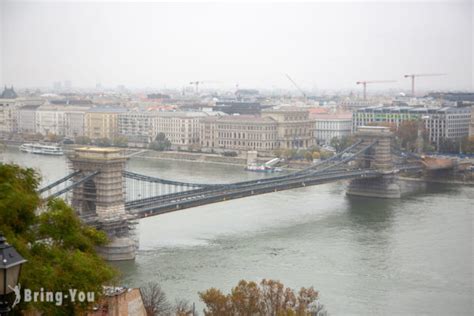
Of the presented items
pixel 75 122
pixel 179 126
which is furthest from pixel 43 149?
pixel 75 122

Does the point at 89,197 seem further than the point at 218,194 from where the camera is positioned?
No

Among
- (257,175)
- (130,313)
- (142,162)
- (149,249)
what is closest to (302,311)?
(130,313)

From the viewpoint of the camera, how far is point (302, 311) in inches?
161

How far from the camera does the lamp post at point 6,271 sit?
149cm

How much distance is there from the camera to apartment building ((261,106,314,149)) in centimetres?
1816

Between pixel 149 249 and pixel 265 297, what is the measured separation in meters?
3.07

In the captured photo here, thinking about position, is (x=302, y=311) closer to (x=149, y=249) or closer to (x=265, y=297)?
(x=265, y=297)

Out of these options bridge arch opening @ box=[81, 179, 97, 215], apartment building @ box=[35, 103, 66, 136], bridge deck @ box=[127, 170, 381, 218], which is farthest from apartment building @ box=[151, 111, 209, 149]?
bridge arch opening @ box=[81, 179, 97, 215]

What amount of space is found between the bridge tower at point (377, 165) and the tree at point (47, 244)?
891cm

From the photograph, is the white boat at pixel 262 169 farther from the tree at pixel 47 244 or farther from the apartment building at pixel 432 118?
the tree at pixel 47 244

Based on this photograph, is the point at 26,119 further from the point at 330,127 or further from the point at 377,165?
the point at 377,165

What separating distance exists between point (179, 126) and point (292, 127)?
266 cm

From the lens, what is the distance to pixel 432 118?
58.3 ft

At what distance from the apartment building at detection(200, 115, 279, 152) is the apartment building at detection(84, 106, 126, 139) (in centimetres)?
239
